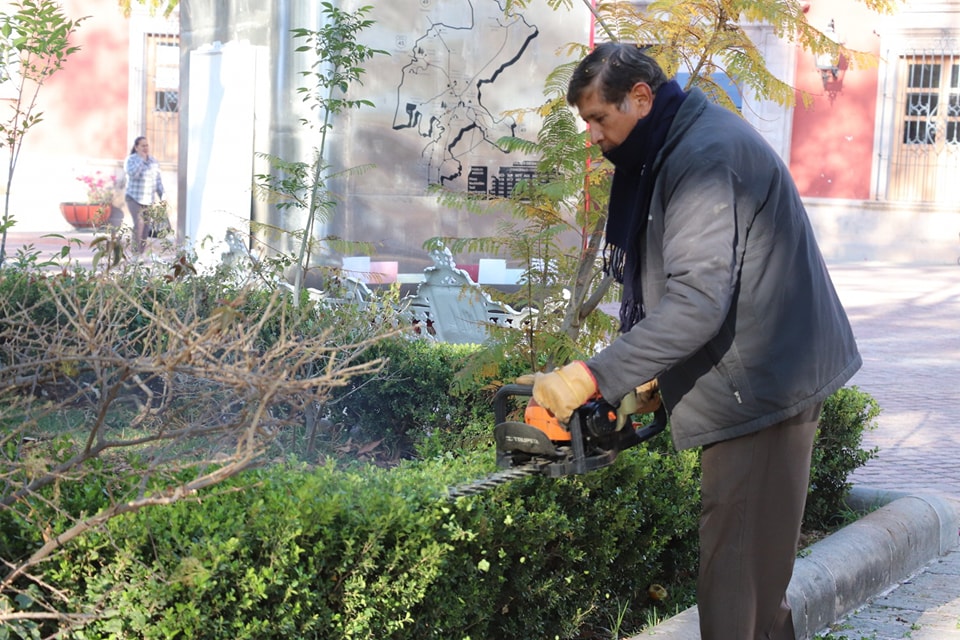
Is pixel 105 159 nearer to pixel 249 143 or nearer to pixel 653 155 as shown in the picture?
pixel 249 143

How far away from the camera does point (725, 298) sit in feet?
9.05

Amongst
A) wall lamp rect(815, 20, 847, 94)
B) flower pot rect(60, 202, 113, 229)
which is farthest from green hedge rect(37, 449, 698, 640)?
flower pot rect(60, 202, 113, 229)

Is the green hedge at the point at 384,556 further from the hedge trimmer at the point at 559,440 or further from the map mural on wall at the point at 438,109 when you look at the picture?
the map mural on wall at the point at 438,109

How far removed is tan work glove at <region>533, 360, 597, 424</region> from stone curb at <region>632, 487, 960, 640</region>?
118cm

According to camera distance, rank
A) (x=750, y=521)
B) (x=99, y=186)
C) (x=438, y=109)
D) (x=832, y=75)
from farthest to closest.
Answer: (x=99, y=186) → (x=832, y=75) → (x=438, y=109) → (x=750, y=521)

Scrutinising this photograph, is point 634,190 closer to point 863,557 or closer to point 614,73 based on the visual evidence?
point 614,73

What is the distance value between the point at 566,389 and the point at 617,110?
764 mm

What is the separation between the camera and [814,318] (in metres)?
2.97

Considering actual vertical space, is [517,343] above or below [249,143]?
below

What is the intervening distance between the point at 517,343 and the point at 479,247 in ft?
1.50

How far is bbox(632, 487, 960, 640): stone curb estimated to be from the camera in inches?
162

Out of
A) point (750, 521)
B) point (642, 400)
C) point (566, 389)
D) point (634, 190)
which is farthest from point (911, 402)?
point (566, 389)

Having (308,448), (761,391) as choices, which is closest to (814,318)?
(761,391)

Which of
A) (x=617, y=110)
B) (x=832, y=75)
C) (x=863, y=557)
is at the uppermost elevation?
(x=832, y=75)
